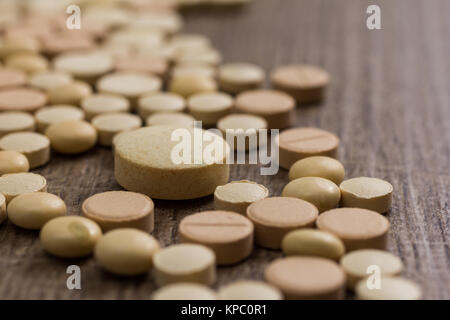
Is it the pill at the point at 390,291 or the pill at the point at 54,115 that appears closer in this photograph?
the pill at the point at 390,291

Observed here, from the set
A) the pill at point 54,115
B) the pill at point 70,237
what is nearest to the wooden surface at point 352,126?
the pill at point 70,237

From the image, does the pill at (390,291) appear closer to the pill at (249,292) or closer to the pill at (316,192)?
the pill at (249,292)

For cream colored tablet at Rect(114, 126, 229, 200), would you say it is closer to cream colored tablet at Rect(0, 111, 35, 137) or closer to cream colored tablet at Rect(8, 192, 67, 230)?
cream colored tablet at Rect(8, 192, 67, 230)

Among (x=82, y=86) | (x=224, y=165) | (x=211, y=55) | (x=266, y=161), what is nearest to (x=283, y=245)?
(x=224, y=165)

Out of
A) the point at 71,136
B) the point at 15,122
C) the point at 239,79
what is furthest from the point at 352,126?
the point at 15,122

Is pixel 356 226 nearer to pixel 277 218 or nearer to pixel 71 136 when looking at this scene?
pixel 277 218

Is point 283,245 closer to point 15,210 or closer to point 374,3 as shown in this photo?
point 15,210
